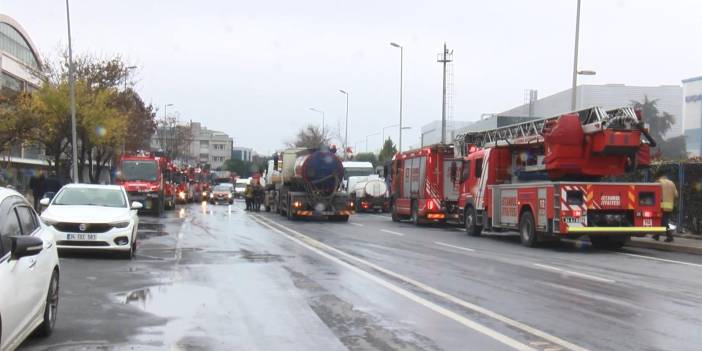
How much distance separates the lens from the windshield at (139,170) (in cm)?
3459

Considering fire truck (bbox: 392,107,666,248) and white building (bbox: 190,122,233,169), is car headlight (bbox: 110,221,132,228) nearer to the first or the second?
fire truck (bbox: 392,107,666,248)

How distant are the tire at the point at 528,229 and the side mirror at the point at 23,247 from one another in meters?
14.5

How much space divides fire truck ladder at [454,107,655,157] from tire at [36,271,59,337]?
13.6 metres

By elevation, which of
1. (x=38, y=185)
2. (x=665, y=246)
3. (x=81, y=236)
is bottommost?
(x=665, y=246)

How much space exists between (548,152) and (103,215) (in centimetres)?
1074

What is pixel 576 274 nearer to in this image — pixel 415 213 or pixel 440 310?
pixel 440 310

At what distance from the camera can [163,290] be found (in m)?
10.0

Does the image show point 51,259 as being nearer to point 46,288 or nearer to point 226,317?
point 46,288

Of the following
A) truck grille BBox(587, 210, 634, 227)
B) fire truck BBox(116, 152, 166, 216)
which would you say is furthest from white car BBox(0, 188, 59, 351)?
fire truck BBox(116, 152, 166, 216)

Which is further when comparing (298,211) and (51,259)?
(298,211)

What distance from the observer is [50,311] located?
23.2ft

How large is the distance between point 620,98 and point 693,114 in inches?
474

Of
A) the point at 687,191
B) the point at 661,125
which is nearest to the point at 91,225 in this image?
the point at 687,191

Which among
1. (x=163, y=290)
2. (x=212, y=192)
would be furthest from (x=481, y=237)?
(x=212, y=192)
